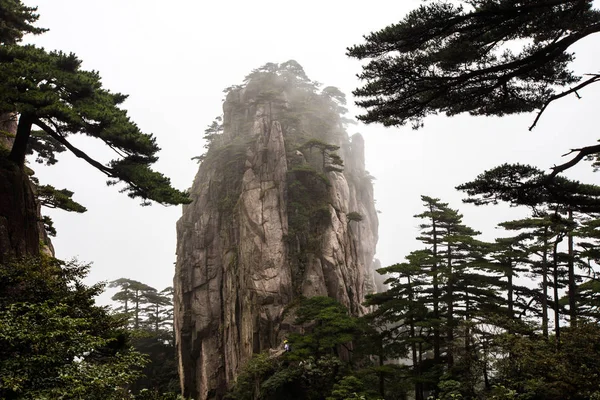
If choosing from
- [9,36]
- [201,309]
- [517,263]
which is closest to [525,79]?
[517,263]

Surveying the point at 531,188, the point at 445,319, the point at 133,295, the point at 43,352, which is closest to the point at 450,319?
the point at 445,319

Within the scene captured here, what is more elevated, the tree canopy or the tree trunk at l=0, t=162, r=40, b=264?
the tree canopy

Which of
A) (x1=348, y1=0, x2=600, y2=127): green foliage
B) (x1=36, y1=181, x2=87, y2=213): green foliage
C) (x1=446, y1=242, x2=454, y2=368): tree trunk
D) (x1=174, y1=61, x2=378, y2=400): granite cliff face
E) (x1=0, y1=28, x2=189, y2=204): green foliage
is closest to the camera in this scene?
(x1=348, y1=0, x2=600, y2=127): green foliage

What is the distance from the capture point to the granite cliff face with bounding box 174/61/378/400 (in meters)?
27.4

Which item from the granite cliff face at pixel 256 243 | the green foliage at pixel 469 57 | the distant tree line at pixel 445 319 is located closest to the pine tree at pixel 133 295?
the granite cliff face at pixel 256 243

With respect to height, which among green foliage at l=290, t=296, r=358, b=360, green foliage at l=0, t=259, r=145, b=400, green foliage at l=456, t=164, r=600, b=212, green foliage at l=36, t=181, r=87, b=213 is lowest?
green foliage at l=290, t=296, r=358, b=360

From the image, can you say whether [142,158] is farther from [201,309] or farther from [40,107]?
[201,309]

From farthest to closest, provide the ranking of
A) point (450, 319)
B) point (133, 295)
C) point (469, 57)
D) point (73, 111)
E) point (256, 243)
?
point (133, 295)
point (256, 243)
point (450, 319)
point (73, 111)
point (469, 57)

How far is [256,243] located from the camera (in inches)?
1121

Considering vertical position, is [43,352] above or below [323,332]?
above

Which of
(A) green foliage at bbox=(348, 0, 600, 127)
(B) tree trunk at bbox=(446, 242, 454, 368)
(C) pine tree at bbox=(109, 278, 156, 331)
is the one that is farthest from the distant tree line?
(C) pine tree at bbox=(109, 278, 156, 331)

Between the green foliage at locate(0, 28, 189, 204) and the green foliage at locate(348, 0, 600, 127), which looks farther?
the green foliage at locate(0, 28, 189, 204)

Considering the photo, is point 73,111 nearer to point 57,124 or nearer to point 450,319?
point 57,124

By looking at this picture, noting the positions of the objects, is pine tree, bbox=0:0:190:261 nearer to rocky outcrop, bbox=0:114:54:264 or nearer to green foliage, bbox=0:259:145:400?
rocky outcrop, bbox=0:114:54:264
